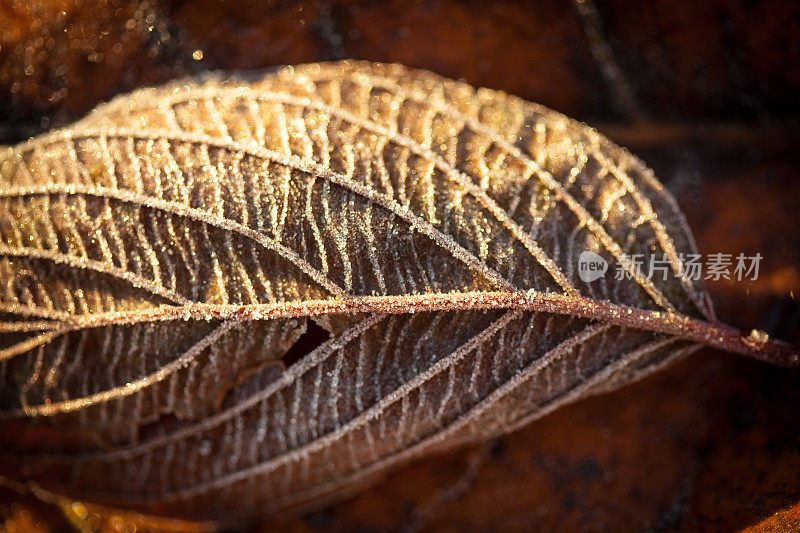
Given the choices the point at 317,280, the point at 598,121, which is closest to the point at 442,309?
the point at 317,280

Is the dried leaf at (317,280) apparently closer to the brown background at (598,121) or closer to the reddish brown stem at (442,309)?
the reddish brown stem at (442,309)

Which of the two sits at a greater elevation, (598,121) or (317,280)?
(598,121)

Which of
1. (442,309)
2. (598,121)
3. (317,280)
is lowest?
(442,309)

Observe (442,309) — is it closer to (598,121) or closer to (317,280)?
(317,280)

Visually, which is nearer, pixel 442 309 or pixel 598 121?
pixel 442 309

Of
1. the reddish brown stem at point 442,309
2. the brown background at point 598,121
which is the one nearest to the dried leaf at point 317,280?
the reddish brown stem at point 442,309

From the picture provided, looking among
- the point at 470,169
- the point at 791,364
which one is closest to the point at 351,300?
the point at 470,169
